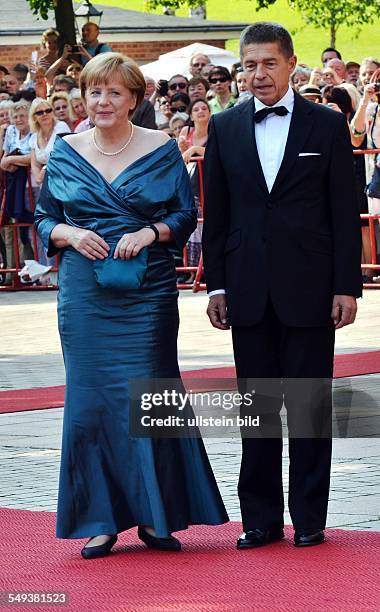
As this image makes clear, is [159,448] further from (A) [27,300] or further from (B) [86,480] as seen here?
(A) [27,300]

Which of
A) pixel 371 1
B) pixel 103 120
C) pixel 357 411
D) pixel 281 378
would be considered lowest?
pixel 357 411

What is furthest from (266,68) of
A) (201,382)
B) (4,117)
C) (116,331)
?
(4,117)

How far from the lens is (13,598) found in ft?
18.9

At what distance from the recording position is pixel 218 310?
6.70 m

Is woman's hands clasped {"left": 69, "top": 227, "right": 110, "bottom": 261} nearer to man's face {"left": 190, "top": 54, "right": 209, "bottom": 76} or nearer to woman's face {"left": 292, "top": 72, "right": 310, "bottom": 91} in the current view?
woman's face {"left": 292, "top": 72, "right": 310, "bottom": 91}

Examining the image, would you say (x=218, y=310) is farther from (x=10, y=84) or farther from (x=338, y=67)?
(x=10, y=84)

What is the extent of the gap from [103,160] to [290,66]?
0.88 m

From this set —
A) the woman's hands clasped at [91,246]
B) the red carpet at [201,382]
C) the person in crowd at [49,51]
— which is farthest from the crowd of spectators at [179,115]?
the woman's hands clasped at [91,246]

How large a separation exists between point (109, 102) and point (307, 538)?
6.39 ft

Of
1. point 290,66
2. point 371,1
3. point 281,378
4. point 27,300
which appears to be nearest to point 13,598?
point 281,378

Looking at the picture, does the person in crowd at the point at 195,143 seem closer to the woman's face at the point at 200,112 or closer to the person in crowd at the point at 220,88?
the woman's face at the point at 200,112

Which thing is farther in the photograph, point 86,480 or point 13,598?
point 86,480

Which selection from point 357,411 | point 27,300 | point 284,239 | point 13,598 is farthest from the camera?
point 27,300

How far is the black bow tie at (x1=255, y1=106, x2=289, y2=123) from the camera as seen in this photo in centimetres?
659
